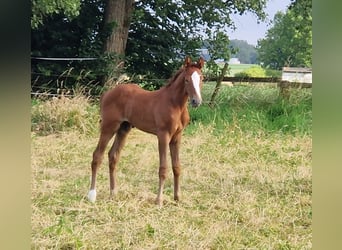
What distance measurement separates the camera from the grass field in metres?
1.38

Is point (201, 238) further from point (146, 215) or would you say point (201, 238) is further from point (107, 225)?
point (107, 225)

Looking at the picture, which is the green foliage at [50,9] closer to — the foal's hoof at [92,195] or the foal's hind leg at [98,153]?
the foal's hind leg at [98,153]

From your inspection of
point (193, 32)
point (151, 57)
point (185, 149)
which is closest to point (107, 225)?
point (185, 149)

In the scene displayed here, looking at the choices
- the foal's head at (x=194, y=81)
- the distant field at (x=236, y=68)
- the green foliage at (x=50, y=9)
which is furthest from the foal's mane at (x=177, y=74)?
the green foliage at (x=50, y=9)

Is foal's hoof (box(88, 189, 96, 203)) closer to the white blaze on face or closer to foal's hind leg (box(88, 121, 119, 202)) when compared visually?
foal's hind leg (box(88, 121, 119, 202))

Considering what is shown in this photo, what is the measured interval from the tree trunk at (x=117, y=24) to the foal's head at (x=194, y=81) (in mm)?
208

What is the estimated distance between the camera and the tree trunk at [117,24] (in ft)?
4.66

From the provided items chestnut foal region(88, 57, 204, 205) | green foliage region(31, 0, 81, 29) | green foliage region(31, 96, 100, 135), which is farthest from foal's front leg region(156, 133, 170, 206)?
green foliage region(31, 0, 81, 29)

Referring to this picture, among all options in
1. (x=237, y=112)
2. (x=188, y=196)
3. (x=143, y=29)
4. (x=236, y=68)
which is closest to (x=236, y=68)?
(x=236, y=68)

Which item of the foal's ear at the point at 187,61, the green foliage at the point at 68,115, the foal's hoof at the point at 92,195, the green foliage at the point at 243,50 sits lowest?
the foal's hoof at the point at 92,195

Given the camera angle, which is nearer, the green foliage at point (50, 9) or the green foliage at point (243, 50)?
the green foliage at point (50, 9)

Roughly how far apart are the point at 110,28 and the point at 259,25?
1.51 ft

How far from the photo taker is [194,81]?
1412mm

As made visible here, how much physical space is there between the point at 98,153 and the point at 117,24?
15.9 inches
